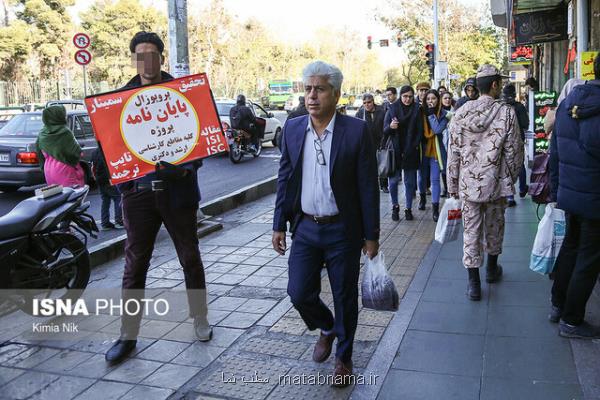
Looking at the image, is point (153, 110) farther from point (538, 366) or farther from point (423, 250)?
point (423, 250)

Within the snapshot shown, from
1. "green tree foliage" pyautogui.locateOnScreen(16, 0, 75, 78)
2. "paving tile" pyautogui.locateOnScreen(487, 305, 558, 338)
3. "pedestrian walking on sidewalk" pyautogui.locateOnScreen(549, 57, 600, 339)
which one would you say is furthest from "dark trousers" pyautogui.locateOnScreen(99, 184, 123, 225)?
"green tree foliage" pyautogui.locateOnScreen(16, 0, 75, 78)

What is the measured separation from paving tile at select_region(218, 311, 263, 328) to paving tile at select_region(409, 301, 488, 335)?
3.83 feet

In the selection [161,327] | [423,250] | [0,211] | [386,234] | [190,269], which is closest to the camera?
[190,269]

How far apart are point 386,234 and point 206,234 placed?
221cm

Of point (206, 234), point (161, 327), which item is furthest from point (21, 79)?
point (161, 327)

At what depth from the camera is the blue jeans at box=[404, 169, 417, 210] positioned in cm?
839

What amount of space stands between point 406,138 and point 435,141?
1.26 feet

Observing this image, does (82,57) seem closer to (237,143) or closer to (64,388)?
(237,143)

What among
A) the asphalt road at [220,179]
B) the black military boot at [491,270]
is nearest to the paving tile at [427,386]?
the black military boot at [491,270]

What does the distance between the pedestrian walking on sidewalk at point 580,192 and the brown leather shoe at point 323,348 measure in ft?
5.17

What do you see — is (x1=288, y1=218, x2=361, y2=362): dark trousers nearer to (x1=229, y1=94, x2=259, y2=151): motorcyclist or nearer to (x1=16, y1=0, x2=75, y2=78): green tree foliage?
(x1=229, y1=94, x2=259, y2=151): motorcyclist

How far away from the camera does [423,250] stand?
671 centimetres

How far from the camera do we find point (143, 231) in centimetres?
417

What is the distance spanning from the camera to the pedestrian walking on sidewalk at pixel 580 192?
13.0 ft
